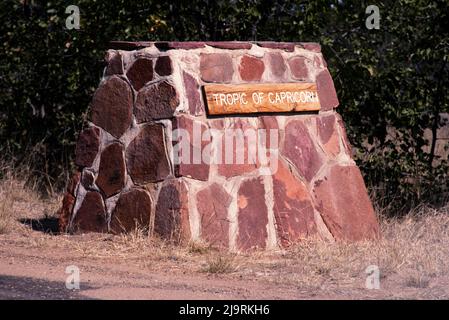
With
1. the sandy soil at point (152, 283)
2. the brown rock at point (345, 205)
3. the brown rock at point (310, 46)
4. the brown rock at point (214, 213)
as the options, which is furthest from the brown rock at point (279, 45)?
the sandy soil at point (152, 283)

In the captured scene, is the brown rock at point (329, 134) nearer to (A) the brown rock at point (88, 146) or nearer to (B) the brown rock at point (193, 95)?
(B) the brown rock at point (193, 95)

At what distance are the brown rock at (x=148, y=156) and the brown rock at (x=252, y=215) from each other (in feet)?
Answer: 2.25

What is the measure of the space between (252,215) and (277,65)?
4.30 feet

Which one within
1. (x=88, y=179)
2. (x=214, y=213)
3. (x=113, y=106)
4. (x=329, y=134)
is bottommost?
(x=214, y=213)

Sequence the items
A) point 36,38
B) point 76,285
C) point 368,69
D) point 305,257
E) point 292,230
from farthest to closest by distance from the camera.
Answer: point 36,38 → point 368,69 → point 292,230 → point 305,257 → point 76,285

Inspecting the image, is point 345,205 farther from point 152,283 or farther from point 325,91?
point 152,283

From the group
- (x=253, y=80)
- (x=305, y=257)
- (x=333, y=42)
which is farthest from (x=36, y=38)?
(x=305, y=257)

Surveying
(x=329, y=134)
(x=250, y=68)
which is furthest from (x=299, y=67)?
(x=329, y=134)

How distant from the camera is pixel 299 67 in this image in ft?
28.5

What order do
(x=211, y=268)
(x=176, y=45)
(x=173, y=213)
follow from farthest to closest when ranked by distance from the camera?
(x=176, y=45) → (x=173, y=213) → (x=211, y=268)

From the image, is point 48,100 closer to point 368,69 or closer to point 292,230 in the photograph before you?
point 368,69

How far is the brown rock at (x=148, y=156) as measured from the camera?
796 centimetres

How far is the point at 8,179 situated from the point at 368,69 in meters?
4.01

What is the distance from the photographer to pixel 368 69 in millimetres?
10273
